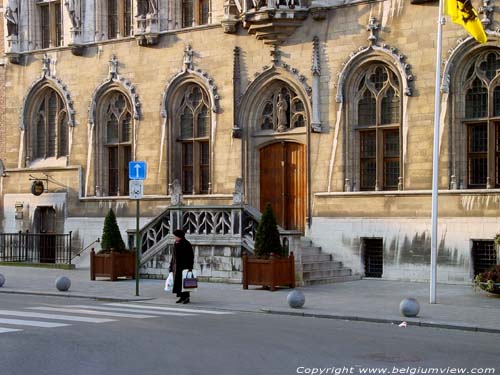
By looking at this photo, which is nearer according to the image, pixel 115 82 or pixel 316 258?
pixel 316 258

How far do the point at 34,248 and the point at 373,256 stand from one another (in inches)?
538

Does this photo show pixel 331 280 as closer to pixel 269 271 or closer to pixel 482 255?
pixel 269 271

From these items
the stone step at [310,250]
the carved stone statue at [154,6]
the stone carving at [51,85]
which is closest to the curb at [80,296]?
the stone step at [310,250]

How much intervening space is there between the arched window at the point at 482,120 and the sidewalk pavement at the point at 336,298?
→ 3131 millimetres

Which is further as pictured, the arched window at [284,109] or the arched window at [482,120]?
the arched window at [284,109]

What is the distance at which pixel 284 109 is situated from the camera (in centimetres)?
3023

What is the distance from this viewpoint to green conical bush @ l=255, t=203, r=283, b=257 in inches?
979

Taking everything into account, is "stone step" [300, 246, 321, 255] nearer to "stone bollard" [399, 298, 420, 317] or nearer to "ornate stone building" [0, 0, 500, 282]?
"ornate stone building" [0, 0, 500, 282]

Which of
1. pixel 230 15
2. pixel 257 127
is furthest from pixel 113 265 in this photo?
pixel 230 15

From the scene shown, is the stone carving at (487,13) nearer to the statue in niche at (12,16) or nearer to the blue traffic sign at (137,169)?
the blue traffic sign at (137,169)

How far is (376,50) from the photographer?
27.9 m

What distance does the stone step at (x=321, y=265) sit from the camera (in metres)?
26.7

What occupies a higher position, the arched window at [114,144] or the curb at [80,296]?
the arched window at [114,144]

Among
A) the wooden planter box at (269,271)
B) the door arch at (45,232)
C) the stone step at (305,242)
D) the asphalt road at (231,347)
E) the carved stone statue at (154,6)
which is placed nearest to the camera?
the asphalt road at (231,347)
